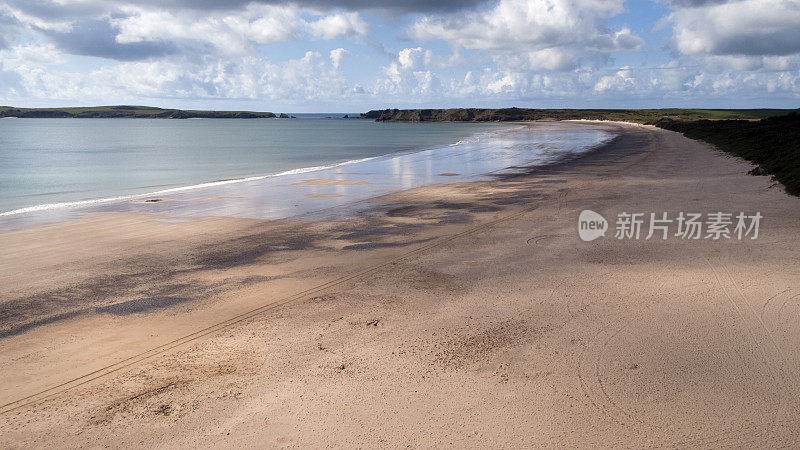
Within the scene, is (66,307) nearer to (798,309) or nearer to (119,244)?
(119,244)

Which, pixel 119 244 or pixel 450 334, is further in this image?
pixel 119 244

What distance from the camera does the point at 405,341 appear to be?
6789 millimetres

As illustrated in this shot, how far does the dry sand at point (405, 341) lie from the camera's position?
495cm

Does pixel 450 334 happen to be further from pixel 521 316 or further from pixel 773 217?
pixel 773 217

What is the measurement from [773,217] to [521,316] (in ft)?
33.8

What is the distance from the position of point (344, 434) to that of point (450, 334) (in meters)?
2.50

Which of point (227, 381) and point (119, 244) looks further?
point (119, 244)

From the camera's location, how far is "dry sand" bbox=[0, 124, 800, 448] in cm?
495

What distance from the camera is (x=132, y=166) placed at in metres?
42.4

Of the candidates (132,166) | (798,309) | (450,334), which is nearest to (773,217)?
(798,309)

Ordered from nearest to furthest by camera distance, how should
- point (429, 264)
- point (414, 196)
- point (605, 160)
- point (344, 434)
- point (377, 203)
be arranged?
point (344, 434) < point (429, 264) < point (377, 203) < point (414, 196) < point (605, 160)

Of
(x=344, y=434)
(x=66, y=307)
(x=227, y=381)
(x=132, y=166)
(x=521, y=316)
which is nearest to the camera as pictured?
(x=344, y=434)

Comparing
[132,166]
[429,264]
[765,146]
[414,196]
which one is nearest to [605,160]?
[765,146]

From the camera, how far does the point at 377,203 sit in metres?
19.5
